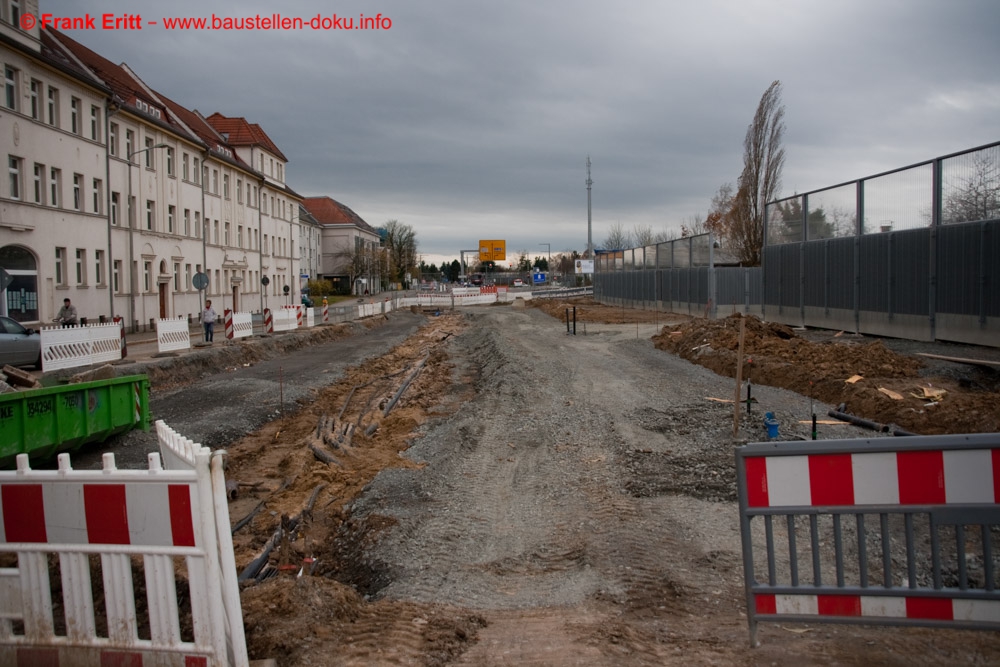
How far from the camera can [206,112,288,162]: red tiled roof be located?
59594 millimetres

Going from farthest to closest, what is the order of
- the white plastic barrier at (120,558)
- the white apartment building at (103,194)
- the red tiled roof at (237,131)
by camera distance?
1. the red tiled roof at (237,131)
2. the white apartment building at (103,194)
3. the white plastic barrier at (120,558)

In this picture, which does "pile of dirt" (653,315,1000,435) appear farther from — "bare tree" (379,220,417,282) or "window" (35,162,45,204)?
"bare tree" (379,220,417,282)

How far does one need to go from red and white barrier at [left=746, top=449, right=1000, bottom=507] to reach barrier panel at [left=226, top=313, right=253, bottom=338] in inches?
1134

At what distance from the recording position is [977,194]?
16.1m

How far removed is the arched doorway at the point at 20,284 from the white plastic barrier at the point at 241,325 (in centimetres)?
710

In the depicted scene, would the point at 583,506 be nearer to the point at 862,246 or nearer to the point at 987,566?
the point at 987,566

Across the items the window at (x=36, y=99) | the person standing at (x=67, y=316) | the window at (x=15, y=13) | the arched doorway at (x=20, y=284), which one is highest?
the window at (x=15, y=13)

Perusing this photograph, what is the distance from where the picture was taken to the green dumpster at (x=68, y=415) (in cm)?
1039

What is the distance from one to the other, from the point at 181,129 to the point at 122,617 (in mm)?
46028

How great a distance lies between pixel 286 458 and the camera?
12.5 meters

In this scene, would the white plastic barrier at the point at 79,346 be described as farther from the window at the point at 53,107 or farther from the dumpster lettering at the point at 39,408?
the window at the point at 53,107

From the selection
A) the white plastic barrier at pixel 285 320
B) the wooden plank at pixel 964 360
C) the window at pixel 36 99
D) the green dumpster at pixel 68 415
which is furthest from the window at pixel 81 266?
the wooden plank at pixel 964 360

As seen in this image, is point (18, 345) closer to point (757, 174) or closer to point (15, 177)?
point (15, 177)

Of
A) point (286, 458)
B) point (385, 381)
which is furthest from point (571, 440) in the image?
point (385, 381)
